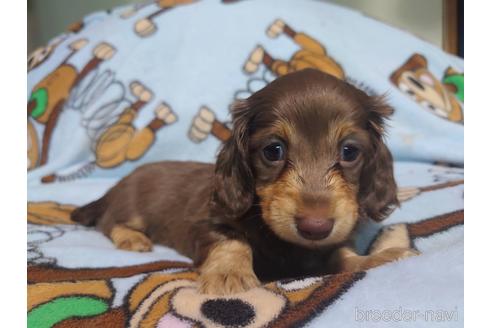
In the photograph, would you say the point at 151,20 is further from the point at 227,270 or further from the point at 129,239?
the point at 227,270

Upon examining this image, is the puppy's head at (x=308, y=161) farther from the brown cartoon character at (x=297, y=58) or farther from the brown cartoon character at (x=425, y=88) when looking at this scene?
the brown cartoon character at (x=425, y=88)

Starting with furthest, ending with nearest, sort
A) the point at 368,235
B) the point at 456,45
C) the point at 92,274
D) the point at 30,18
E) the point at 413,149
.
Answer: the point at 30,18
the point at 456,45
the point at 413,149
the point at 368,235
the point at 92,274

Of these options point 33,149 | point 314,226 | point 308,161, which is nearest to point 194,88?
point 33,149

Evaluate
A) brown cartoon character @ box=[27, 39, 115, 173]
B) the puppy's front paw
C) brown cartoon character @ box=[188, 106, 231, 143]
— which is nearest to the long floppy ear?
the puppy's front paw

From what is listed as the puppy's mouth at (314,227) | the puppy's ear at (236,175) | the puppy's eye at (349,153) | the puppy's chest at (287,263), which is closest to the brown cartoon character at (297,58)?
the puppy's ear at (236,175)

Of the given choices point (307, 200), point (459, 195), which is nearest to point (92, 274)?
point (307, 200)

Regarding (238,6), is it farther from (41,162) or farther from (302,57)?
(41,162)
